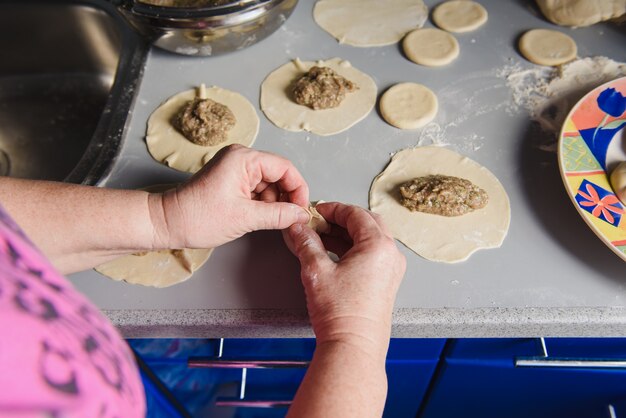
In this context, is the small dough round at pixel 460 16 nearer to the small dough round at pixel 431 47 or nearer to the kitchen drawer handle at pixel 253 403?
the small dough round at pixel 431 47

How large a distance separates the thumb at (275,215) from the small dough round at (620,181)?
59cm

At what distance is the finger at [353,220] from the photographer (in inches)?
30.8

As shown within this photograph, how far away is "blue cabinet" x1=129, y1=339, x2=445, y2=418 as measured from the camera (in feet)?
3.06

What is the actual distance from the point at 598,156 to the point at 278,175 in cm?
64

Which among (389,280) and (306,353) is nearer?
(389,280)

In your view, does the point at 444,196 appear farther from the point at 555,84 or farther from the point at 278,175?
the point at 555,84

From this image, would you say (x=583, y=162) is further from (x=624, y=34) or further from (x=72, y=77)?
(x=72, y=77)

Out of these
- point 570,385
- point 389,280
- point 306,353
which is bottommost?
point 570,385

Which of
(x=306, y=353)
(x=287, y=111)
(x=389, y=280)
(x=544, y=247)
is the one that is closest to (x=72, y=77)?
(x=287, y=111)

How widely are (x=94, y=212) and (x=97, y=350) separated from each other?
456mm

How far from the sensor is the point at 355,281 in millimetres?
721

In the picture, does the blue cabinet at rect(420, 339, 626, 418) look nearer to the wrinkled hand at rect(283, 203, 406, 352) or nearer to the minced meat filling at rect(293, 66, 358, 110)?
the wrinkled hand at rect(283, 203, 406, 352)

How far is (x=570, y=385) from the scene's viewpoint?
96cm

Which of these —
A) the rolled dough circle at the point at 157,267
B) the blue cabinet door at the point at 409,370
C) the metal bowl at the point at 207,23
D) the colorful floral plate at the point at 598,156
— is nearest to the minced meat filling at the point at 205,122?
the metal bowl at the point at 207,23
